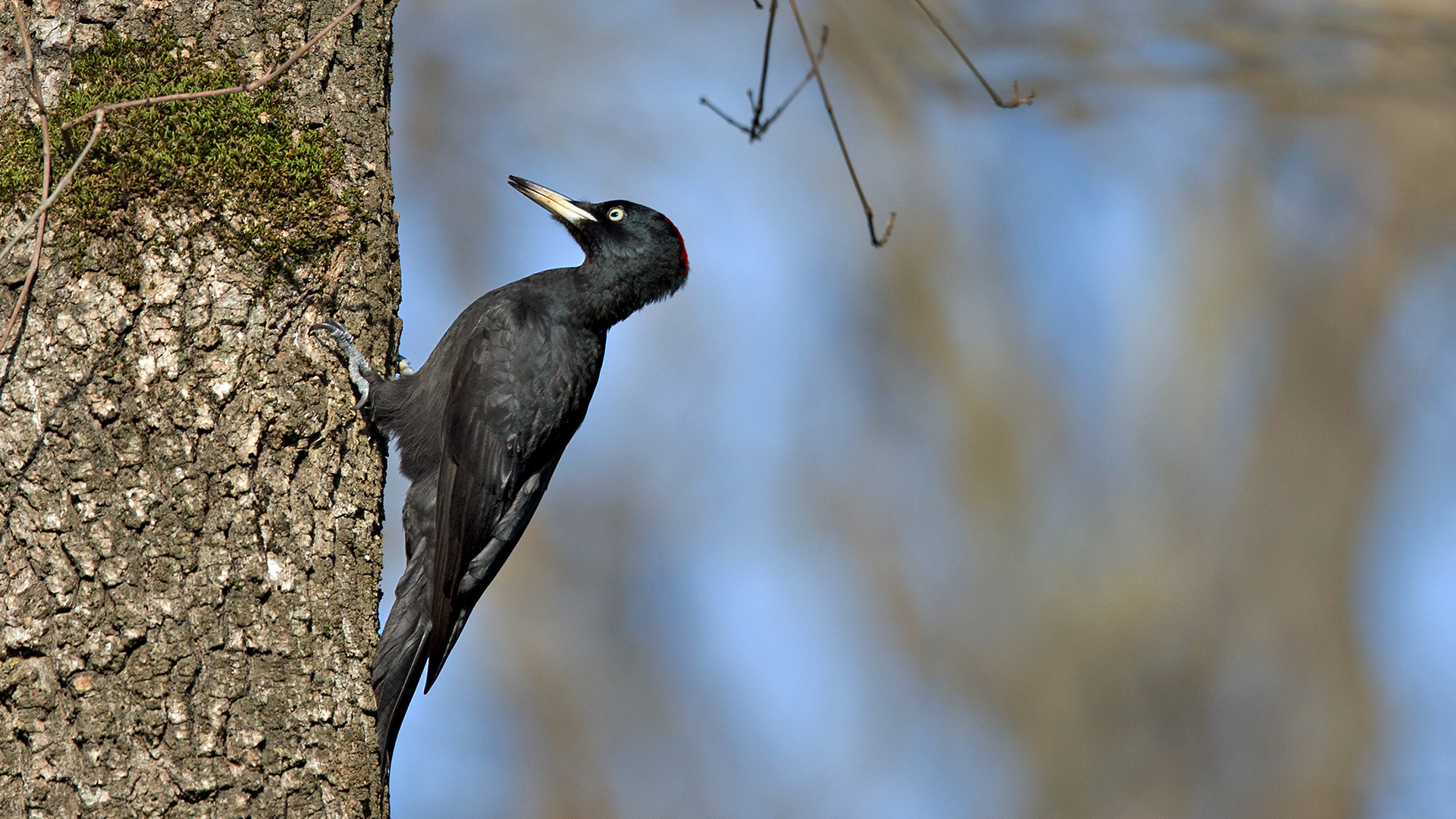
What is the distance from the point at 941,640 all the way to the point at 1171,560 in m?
1.77

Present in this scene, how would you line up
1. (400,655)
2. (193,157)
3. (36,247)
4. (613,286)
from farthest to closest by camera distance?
(613,286) → (400,655) → (193,157) → (36,247)

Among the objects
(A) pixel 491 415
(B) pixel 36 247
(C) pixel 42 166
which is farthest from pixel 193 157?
(A) pixel 491 415

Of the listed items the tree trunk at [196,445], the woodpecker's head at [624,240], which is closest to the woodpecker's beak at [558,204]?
the woodpecker's head at [624,240]

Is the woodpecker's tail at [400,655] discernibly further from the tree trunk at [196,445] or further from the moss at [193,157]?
the moss at [193,157]

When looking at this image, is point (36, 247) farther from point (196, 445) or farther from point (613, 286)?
point (613, 286)

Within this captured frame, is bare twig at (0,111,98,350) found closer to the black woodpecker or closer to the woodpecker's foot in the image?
the woodpecker's foot

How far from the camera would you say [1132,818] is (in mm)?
8180

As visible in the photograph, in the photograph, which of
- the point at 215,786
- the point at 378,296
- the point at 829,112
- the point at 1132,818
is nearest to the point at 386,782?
the point at 215,786

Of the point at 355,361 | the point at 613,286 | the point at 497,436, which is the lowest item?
the point at 497,436

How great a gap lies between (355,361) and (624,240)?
1.59 m

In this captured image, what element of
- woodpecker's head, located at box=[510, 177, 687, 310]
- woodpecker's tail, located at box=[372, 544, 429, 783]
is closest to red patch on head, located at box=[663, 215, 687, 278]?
woodpecker's head, located at box=[510, 177, 687, 310]

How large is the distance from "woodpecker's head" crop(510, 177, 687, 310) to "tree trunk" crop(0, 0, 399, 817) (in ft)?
4.44

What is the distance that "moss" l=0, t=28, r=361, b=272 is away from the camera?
111 inches

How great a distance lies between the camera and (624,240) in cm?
454
